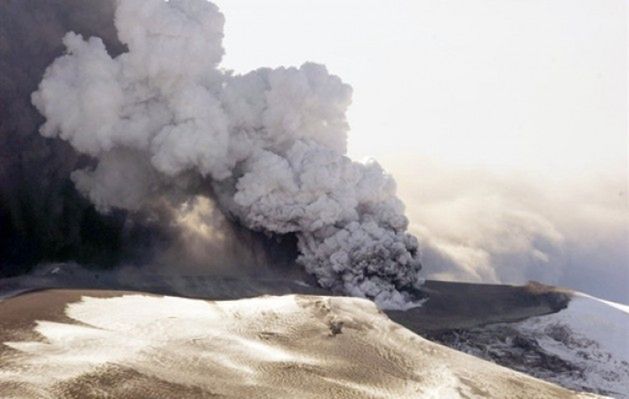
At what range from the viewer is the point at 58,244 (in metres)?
45.5

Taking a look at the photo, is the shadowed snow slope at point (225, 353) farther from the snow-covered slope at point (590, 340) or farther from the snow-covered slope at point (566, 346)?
the snow-covered slope at point (590, 340)

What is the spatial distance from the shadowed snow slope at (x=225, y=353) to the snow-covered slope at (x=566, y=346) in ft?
36.7

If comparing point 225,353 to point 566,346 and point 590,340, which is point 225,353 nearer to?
point 566,346

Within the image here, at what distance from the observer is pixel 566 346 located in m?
40.8

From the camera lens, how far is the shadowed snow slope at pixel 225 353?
18.9 m

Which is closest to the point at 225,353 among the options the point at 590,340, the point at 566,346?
the point at 566,346

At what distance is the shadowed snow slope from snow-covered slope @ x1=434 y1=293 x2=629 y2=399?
1120 cm

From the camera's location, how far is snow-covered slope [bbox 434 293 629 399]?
35469 millimetres

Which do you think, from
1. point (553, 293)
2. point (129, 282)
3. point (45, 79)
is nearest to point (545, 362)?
point (553, 293)

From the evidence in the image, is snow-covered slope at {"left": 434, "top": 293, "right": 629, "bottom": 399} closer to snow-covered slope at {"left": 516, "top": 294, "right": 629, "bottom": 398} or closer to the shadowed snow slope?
snow-covered slope at {"left": 516, "top": 294, "right": 629, "bottom": 398}

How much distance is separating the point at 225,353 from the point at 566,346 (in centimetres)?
2496

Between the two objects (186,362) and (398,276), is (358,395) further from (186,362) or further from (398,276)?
(398,276)

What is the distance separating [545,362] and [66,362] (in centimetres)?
2585

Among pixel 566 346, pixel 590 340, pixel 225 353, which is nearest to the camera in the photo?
pixel 225 353
